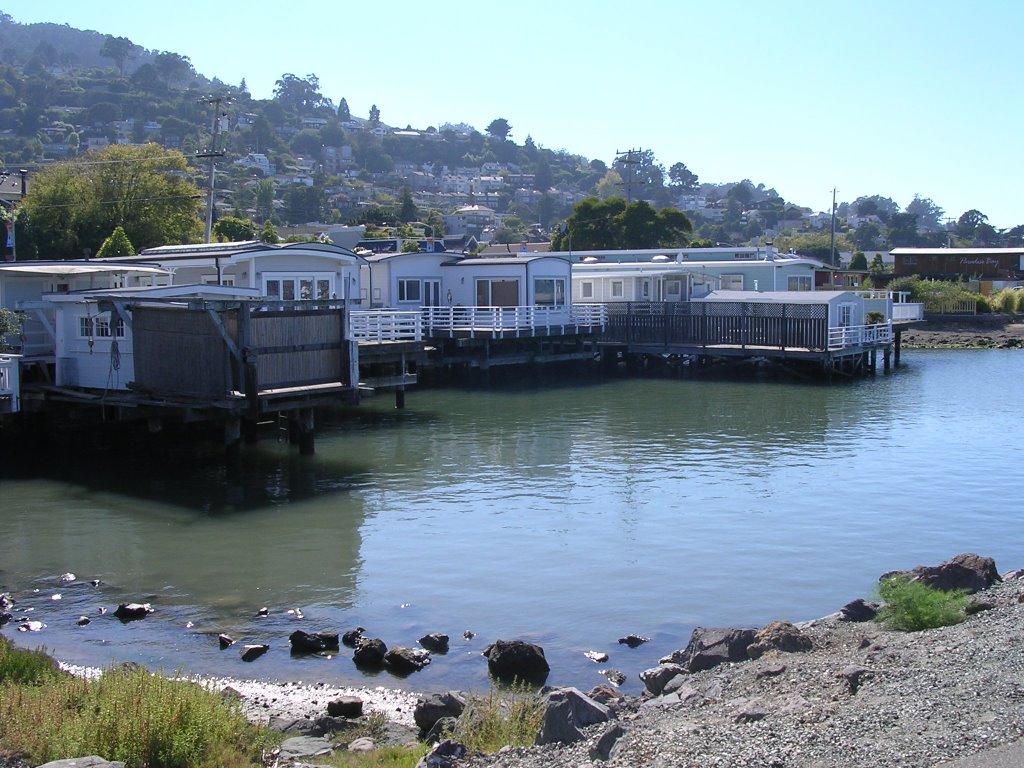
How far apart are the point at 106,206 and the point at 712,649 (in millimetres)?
54086

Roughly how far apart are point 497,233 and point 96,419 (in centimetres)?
14303

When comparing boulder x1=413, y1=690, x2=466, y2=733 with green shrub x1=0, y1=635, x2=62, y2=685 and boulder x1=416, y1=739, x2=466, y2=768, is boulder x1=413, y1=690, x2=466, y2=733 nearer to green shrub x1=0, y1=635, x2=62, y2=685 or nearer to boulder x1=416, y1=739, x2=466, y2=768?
boulder x1=416, y1=739, x2=466, y2=768

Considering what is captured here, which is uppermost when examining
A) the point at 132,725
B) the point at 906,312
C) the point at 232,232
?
the point at 232,232

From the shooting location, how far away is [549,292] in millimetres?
49688

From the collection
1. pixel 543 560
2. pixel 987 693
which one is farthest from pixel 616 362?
pixel 987 693

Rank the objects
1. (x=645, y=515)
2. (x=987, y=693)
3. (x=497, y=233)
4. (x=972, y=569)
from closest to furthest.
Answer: (x=987, y=693) → (x=972, y=569) → (x=645, y=515) → (x=497, y=233)

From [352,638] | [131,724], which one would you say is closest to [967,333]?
[352,638]

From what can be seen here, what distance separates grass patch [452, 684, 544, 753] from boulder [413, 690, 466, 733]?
226 mm

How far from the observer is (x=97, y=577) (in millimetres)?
17656

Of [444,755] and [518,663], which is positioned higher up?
[444,755]

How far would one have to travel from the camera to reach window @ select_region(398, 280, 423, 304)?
46719mm

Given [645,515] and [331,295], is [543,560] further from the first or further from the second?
[331,295]

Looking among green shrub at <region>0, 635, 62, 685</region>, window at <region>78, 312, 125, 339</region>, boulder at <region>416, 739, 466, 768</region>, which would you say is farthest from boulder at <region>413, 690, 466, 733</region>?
window at <region>78, 312, 125, 339</region>

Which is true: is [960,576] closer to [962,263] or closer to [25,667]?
[25,667]
